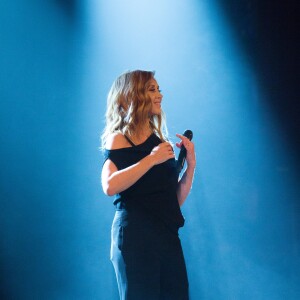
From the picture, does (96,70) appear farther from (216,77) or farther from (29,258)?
(29,258)

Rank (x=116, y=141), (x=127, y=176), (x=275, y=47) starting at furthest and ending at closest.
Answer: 1. (x=275, y=47)
2. (x=116, y=141)
3. (x=127, y=176)

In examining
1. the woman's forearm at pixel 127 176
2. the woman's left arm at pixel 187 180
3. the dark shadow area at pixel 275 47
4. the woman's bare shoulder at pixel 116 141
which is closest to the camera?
the woman's forearm at pixel 127 176

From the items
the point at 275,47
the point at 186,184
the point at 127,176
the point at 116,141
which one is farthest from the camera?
the point at 275,47

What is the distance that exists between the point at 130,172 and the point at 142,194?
0.12 m

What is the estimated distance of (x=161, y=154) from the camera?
1359 millimetres

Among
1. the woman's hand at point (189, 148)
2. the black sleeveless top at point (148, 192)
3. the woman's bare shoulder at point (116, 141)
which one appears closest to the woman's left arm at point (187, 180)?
the woman's hand at point (189, 148)

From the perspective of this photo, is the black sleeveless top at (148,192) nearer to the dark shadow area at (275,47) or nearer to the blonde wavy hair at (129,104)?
the blonde wavy hair at (129,104)

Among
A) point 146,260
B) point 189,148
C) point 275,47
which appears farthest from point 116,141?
point 275,47

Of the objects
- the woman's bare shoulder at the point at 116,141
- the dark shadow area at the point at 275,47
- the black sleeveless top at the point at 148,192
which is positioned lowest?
the black sleeveless top at the point at 148,192

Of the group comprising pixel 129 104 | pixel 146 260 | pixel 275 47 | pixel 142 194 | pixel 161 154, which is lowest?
pixel 146 260

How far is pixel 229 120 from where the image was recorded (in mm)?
1927

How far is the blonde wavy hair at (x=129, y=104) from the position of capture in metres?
1.46

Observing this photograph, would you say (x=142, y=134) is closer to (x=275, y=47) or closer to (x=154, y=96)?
(x=154, y=96)

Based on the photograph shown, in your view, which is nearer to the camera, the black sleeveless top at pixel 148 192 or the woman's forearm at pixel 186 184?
the black sleeveless top at pixel 148 192
